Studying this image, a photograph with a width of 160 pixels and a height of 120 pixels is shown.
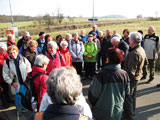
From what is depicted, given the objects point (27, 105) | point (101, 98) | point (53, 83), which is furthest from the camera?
point (27, 105)

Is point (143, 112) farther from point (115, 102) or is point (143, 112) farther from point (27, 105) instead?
point (27, 105)

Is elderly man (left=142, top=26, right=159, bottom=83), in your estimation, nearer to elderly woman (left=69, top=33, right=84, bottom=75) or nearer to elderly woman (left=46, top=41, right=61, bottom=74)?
elderly woman (left=69, top=33, right=84, bottom=75)

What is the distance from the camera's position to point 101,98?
2400 mm

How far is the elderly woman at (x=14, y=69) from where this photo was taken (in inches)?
135

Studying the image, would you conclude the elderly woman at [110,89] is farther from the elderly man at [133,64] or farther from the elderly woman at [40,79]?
the elderly woman at [40,79]

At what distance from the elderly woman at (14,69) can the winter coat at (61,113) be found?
101 inches

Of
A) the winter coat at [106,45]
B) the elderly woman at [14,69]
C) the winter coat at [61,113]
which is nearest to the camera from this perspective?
the winter coat at [61,113]

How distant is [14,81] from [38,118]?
2717mm

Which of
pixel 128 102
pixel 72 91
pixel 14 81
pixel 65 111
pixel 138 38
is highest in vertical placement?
pixel 138 38

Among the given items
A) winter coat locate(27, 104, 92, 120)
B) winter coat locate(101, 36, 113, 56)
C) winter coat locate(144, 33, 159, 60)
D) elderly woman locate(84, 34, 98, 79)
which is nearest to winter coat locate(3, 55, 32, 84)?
winter coat locate(27, 104, 92, 120)

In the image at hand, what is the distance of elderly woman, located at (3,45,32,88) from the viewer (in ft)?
11.3

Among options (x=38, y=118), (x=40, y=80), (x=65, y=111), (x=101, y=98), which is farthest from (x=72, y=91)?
(x=40, y=80)

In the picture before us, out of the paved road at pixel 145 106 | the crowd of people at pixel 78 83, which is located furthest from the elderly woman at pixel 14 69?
the paved road at pixel 145 106

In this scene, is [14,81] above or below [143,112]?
above
